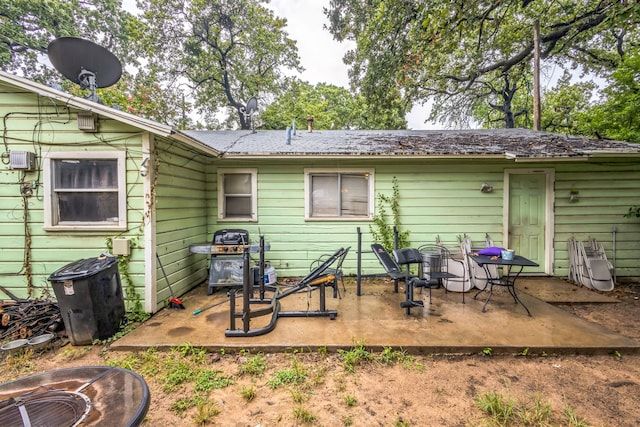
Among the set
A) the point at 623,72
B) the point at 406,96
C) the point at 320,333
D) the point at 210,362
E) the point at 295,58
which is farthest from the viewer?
the point at 295,58

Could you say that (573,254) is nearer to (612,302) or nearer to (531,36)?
(612,302)

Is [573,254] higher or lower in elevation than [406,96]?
lower

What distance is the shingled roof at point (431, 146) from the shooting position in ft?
15.3

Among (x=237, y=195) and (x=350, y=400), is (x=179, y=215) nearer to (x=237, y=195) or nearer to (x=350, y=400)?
(x=237, y=195)

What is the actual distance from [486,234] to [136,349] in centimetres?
618

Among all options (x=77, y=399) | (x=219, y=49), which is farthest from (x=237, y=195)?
(x=219, y=49)

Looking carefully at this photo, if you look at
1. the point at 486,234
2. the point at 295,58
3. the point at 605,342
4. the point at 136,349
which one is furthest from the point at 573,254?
the point at 295,58

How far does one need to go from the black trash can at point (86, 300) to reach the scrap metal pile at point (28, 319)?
1.60ft

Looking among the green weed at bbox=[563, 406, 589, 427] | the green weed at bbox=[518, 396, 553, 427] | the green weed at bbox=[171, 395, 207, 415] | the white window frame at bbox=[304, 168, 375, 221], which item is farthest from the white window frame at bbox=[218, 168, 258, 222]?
the green weed at bbox=[563, 406, 589, 427]

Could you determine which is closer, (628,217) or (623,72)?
(628,217)

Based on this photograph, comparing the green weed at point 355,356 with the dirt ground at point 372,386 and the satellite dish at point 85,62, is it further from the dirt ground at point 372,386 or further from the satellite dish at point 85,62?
the satellite dish at point 85,62

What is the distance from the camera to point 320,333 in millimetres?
3041

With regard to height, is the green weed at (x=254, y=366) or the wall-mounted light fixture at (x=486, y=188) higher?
the wall-mounted light fixture at (x=486, y=188)

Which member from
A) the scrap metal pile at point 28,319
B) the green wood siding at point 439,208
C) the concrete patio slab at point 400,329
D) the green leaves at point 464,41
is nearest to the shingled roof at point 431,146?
the green wood siding at point 439,208
